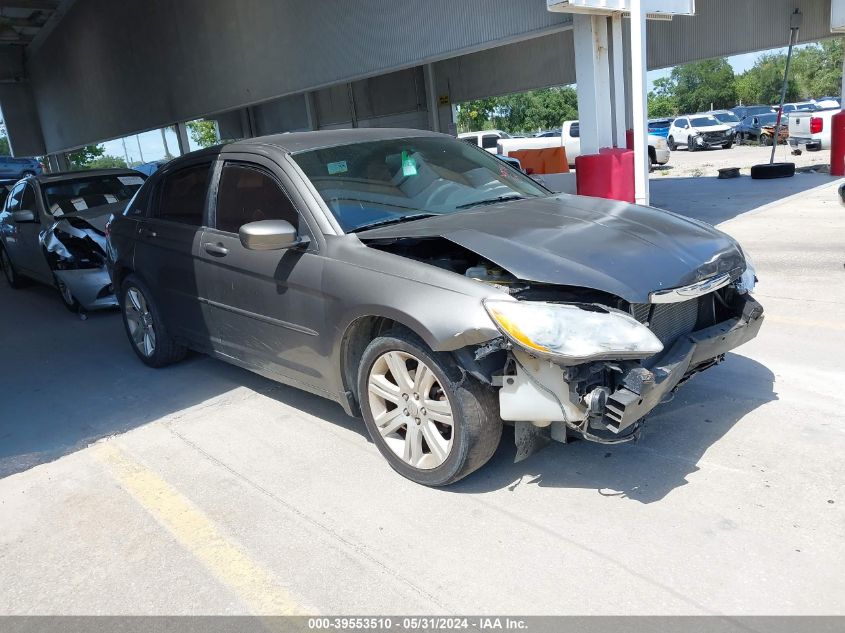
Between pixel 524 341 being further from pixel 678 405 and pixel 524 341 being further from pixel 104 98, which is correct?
pixel 104 98

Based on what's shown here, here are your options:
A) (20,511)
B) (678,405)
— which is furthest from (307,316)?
(678,405)

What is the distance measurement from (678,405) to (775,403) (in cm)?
55

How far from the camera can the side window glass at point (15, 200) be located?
9398 millimetres

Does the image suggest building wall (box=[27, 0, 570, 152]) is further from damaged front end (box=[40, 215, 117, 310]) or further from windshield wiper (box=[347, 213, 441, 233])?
windshield wiper (box=[347, 213, 441, 233])

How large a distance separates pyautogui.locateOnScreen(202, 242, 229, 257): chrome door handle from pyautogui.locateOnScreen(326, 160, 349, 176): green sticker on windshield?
87 cm

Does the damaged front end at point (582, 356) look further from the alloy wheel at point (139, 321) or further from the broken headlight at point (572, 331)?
the alloy wheel at point (139, 321)

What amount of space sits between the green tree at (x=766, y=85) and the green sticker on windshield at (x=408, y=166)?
214 feet

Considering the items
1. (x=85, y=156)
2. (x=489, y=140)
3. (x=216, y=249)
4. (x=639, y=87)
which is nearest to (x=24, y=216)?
(x=216, y=249)

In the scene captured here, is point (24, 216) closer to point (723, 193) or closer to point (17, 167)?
point (723, 193)

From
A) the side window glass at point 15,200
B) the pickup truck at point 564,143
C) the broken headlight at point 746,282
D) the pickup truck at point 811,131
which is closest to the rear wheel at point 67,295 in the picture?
the side window glass at point 15,200

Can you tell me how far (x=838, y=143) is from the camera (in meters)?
15.0

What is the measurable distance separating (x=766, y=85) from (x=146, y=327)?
68.3 meters

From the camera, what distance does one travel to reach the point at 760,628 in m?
2.41

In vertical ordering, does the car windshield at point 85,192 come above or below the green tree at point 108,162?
below
